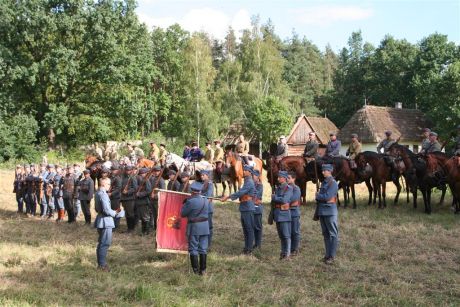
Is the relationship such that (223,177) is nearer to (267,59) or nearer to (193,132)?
(193,132)

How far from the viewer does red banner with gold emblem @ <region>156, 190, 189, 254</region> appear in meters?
10.4

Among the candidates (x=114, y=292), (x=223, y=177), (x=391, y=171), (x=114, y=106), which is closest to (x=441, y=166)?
(x=391, y=171)

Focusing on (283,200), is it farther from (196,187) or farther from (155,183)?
(155,183)

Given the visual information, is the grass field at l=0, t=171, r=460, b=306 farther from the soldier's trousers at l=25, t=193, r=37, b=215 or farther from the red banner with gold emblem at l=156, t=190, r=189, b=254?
the soldier's trousers at l=25, t=193, r=37, b=215

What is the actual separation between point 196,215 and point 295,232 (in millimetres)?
2657

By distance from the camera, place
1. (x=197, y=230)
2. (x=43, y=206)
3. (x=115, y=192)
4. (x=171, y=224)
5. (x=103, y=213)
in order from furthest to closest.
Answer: (x=43, y=206)
(x=115, y=192)
(x=171, y=224)
(x=103, y=213)
(x=197, y=230)

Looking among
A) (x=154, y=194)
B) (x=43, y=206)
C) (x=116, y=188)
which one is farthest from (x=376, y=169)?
(x=43, y=206)

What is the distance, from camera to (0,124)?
35.8 metres

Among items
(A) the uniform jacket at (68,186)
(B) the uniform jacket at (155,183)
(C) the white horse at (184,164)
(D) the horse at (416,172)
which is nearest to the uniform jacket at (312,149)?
(D) the horse at (416,172)

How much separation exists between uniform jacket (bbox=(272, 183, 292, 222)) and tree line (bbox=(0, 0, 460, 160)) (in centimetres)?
2958

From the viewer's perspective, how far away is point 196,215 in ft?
→ 31.4

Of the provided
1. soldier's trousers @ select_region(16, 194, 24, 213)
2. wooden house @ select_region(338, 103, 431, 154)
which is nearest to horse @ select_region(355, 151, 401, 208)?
soldier's trousers @ select_region(16, 194, 24, 213)

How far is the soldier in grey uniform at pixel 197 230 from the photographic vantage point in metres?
9.52

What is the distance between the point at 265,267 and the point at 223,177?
9.29m
